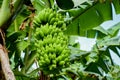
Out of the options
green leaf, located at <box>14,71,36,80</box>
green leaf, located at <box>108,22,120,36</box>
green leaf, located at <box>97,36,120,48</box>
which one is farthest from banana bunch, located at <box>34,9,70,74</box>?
green leaf, located at <box>108,22,120,36</box>

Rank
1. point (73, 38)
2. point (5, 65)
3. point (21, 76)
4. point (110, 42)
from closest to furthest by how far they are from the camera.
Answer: point (5, 65), point (21, 76), point (110, 42), point (73, 38)

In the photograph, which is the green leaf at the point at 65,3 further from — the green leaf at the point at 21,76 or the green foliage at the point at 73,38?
the green leaf at the point at 21,76

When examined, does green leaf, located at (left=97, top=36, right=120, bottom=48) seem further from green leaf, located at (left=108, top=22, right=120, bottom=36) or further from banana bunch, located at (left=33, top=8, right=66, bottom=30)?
banana bunch, located at (left=33, top=8, right=66, bottom=30)

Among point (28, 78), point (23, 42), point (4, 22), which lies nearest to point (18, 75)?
point (28, 78)

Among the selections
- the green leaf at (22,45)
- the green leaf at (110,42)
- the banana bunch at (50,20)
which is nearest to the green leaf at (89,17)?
the green leaf at (110,42)

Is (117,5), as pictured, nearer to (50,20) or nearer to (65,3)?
(65,3)

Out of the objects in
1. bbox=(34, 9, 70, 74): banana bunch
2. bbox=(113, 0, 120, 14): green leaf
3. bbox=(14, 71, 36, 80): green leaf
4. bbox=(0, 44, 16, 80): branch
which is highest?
bbox=(34, 9, 70, 74): banana bunch

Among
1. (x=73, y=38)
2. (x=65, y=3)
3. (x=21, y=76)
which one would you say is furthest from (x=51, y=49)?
(x=73, y=38)

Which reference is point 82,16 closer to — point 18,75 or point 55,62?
point 18,75

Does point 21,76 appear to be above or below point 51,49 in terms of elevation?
below

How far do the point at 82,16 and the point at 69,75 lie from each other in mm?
429

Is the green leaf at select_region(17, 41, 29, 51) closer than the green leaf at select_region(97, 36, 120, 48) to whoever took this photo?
Yes

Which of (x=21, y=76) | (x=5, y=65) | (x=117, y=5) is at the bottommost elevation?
(x=21, y=76)

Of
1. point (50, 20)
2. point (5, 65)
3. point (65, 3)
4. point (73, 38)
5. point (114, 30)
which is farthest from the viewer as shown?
point (73, 38)
